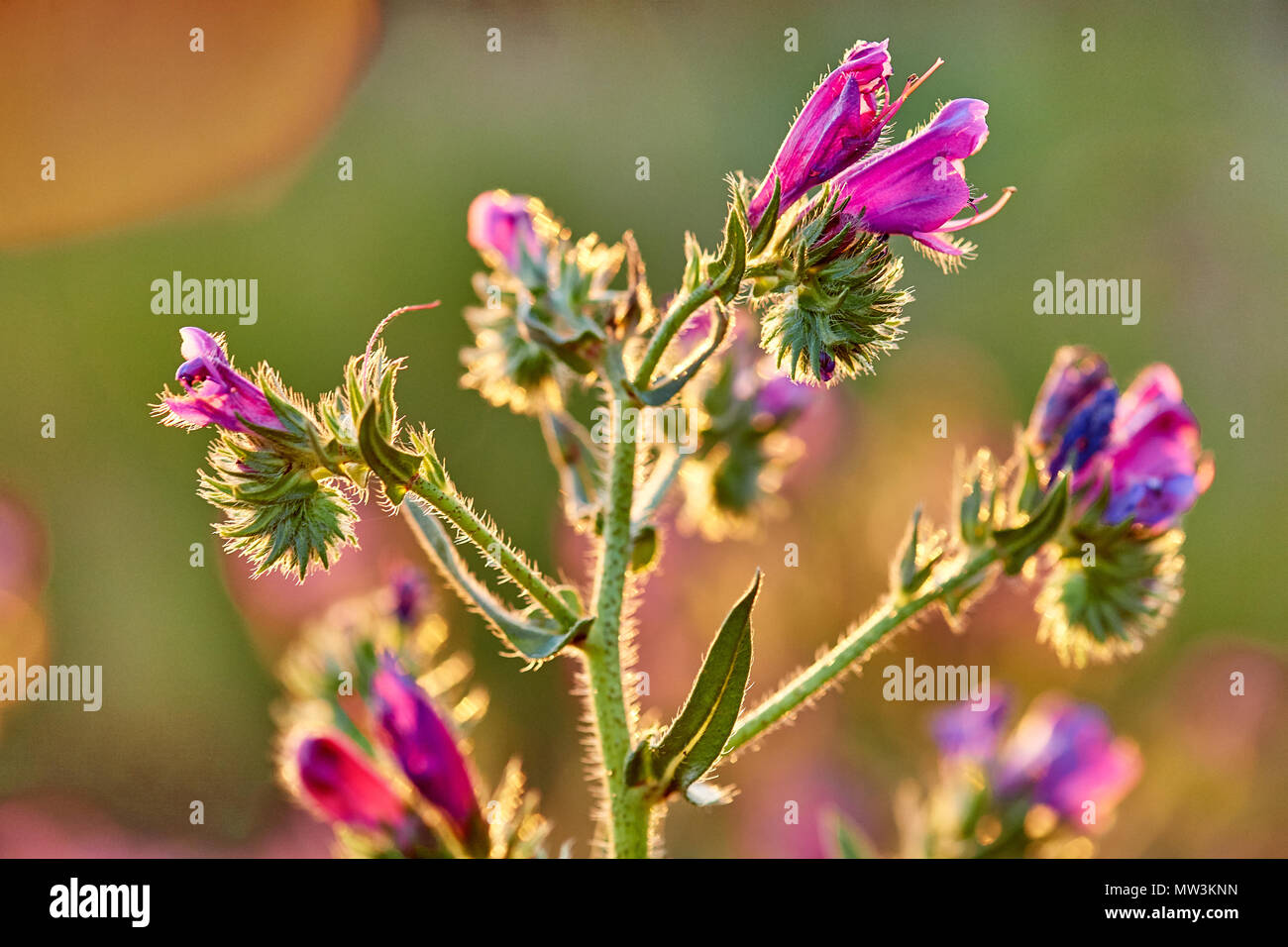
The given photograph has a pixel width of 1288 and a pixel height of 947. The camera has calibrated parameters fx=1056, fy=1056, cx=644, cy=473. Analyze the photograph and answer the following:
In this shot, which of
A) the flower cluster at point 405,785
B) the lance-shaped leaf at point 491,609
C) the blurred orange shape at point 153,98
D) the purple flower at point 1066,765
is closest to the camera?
the lance-shaped leaf at point 491,609

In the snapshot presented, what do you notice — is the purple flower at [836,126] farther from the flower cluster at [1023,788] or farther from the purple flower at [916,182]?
the flower cluster at [1023,788]

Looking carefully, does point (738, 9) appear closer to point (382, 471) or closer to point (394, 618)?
point (394, 618)

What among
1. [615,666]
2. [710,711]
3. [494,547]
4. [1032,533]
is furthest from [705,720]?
[1032,533]

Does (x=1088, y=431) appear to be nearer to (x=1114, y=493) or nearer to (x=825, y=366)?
(x=1114, y=493)

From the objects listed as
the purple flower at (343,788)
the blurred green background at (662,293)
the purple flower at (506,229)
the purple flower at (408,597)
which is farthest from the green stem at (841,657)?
the blurred green background at (662,293)

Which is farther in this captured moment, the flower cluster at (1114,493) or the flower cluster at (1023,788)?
the flower cluster at (1023,788)

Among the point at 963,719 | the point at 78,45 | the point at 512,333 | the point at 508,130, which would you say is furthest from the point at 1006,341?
the point at 78,45
